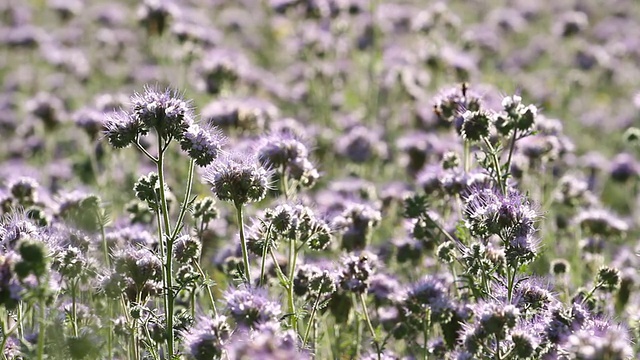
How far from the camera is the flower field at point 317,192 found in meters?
5.08

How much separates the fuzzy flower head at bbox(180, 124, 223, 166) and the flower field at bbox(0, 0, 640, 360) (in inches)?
0.6

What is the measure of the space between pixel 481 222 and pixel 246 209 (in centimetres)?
432

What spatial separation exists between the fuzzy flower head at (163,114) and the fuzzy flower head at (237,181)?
0.34 m

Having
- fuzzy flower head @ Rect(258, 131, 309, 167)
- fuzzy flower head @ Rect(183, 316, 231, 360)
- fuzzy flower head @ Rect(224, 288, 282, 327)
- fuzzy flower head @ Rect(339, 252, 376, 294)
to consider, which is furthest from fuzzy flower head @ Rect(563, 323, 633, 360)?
fuzzy flower head @ Rect(258, 131, 309, 167)

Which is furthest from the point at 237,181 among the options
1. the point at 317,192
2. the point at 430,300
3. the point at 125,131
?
the point at 317,192

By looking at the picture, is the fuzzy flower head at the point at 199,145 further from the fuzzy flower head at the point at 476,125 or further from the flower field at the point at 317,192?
the fuzzy flower head at the point at 476,125

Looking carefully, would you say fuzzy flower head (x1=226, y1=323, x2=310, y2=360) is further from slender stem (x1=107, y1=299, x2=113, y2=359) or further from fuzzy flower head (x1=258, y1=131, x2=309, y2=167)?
fuzzy flower head (x1=258, y1=131, x2=309, y2=167)

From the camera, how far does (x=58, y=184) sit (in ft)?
34.9

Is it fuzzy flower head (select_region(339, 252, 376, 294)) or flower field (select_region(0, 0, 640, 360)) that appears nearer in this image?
flower field (select_region(0, 0, 640, 360))

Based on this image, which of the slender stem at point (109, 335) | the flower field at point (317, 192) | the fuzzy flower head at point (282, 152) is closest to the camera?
the flower field at point (317, 192)

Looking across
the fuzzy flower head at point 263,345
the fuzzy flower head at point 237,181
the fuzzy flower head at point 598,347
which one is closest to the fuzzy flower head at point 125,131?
the fuzzy flower head at point 237,181

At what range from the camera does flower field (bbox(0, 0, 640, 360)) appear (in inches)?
200

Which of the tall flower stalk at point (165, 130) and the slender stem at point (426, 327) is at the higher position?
the tall flower stalk at point (165, 130)

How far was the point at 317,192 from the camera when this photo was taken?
10891mm
